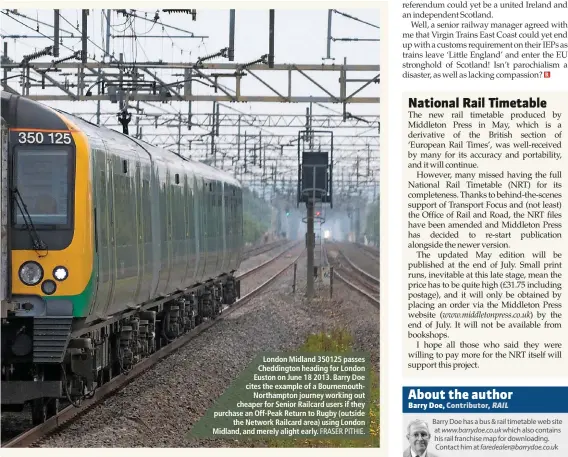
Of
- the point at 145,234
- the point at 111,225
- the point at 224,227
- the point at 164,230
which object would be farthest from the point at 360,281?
the point at 111,225

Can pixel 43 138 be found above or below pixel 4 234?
above

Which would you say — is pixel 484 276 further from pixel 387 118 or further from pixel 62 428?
pixel 62 428

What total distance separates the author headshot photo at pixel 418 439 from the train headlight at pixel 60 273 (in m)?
3.46

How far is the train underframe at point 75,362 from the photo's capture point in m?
11.2

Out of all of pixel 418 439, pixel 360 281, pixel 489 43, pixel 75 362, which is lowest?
pixel 360 281

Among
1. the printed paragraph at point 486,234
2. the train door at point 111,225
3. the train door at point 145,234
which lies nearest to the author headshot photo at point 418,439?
the printed paragraph at point 486,234

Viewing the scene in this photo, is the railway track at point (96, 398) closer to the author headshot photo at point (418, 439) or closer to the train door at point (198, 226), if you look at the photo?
the train door at point (198, 226)

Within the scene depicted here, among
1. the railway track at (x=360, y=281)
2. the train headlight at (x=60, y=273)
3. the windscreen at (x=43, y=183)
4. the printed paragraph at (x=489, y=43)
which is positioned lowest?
the railway track at (x=360, y=281)

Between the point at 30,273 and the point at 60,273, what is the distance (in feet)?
0.89

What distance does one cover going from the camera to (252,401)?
11.0 meters

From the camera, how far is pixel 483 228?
33.8ft

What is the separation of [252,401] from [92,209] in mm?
2360

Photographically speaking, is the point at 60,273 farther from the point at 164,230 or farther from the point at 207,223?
the point at 207,223

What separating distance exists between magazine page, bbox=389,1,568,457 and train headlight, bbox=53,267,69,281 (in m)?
3.06
